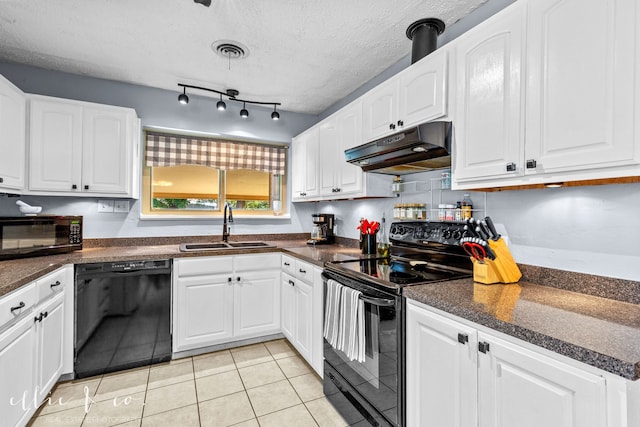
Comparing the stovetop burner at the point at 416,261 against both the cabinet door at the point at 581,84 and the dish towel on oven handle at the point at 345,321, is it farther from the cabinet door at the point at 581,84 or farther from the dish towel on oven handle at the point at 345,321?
the cabinet door at the point at 581,84

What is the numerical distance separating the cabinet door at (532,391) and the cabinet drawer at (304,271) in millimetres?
1420

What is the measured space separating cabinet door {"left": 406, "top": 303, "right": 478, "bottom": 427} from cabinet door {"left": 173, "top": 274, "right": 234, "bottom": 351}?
1.81 metres

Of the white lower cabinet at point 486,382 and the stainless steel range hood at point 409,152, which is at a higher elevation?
the stainless steel range hood at point 409,152

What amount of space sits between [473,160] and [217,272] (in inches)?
85.5

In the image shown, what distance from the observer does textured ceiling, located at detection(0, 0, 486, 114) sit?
6.34 ft

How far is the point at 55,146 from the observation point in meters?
2.49

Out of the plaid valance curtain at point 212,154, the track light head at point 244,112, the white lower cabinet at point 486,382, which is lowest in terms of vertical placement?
the white lower cabinet at point 486,382

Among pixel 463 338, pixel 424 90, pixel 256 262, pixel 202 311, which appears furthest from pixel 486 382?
pixel 202 311

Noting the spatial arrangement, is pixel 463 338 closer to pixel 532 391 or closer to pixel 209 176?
pixel 532 391

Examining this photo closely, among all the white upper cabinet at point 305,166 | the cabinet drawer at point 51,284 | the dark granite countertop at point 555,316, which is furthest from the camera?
the white upper cabinet at point 305,166

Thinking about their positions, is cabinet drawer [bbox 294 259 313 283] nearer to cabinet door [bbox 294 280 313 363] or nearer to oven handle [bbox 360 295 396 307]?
cabinet door [bbox 294 280 313 363]

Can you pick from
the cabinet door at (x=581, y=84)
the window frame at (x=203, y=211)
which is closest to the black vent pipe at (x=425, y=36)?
the cabinet door at (x=581, y=84)

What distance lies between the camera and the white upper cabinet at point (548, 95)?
1.05 m

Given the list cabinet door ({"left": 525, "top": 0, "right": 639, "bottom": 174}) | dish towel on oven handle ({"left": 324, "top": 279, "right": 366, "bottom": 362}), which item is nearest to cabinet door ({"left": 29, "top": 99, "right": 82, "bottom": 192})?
dish towel on oven handle ({"left": 324, "top": 279, "right": 366, "bottom": 362})
